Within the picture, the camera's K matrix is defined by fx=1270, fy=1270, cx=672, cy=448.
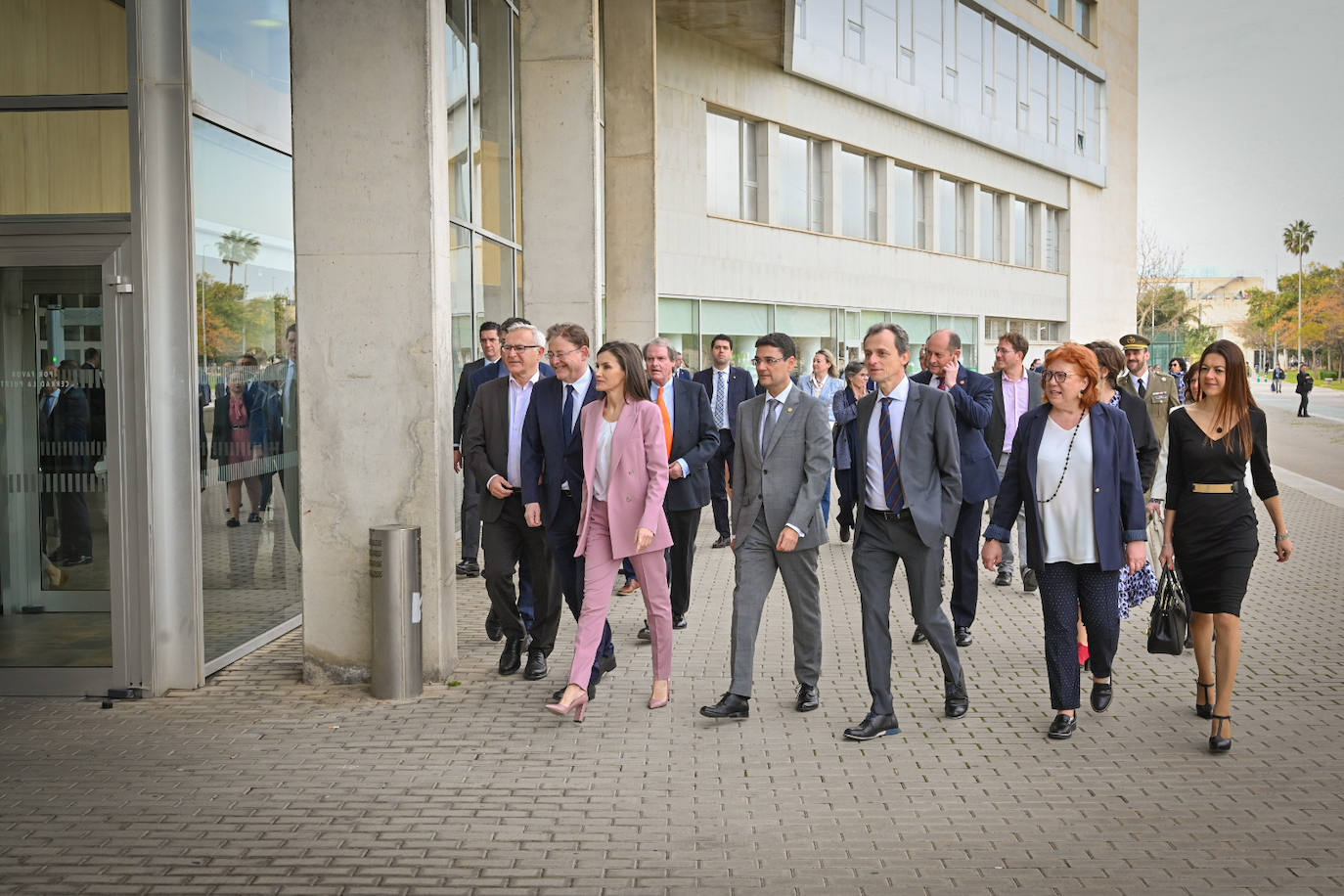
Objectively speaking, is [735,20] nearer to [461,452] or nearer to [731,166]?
[731,166]

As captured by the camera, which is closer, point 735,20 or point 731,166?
point 735,20

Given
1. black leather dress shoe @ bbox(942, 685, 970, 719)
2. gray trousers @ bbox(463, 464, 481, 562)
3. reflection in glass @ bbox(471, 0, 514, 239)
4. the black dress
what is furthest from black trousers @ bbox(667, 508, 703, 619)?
reflection in glass @ bbox(471, 0, 514, 239)

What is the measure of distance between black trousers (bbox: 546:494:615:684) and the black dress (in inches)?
128

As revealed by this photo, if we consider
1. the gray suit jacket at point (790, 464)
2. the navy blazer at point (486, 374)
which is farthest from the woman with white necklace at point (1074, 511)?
the navy blazer at point (486, 374)

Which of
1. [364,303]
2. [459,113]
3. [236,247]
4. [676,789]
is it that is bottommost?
[676,789]

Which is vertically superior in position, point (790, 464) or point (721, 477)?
point (790, 464)

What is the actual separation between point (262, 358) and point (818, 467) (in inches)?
163

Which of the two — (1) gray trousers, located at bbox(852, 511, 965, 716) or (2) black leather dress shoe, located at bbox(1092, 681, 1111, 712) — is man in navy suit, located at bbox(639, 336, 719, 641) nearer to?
(1) gray trousers, located at bbox(852, 511, 965, 716)

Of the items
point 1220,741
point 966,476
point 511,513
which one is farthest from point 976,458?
point 511,513

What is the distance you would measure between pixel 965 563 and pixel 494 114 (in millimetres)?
8888

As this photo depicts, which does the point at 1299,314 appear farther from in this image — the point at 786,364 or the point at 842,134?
the point at 786,364

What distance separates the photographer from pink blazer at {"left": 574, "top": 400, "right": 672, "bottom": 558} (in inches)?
275

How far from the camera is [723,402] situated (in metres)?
12.9

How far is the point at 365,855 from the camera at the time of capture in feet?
16.1
